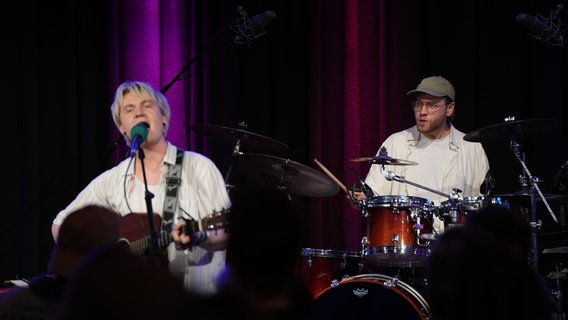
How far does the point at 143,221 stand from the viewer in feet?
13.5

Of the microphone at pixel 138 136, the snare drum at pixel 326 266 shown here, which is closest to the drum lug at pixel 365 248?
the snare drum at pixel 326 266

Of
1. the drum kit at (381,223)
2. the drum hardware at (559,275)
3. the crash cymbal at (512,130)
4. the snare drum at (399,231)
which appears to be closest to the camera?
the drum kit at (381,223)

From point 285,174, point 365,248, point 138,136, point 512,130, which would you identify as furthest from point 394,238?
point 138,136

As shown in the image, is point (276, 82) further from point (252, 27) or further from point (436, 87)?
point (436, 87)

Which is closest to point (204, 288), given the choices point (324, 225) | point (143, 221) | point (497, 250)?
point (143, 221)

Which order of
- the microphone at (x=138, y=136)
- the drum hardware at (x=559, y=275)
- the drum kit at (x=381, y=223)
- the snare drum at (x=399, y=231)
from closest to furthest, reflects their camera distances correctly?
the microphone at (x=138, y=136)
the drum kit at (x=381, y=223)
the snare drum at (x=399, y=231)
the drum hardware at (x=559, y=275)

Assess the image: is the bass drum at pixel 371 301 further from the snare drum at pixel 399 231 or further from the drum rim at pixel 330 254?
the drum rim at pixel 330 254

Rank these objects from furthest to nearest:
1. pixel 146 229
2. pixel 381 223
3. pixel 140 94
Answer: pixel 381 223, pixel 140 94, pixel 146 229

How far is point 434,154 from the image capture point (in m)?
6.42

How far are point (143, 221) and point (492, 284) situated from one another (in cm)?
261

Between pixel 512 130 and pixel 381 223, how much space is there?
123cm

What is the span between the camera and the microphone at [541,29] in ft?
19.1

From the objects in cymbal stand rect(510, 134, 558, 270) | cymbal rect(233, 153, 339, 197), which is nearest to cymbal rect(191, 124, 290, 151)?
cymbal rect(233, 153, 339, 197)

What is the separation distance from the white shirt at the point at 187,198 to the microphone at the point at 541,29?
3.01 metres
